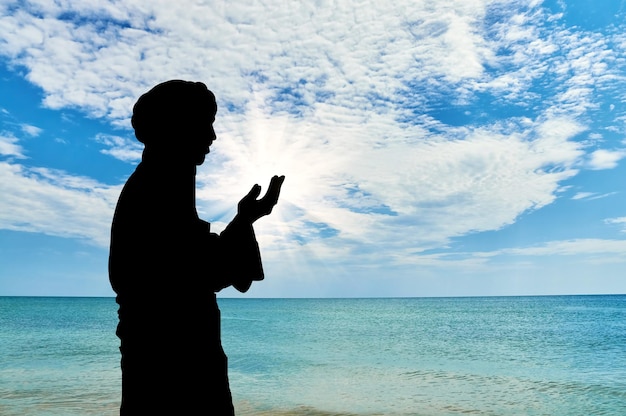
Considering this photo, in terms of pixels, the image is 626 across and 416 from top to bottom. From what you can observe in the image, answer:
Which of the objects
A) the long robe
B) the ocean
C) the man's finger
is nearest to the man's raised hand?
the man's finger

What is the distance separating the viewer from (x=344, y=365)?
83.7 feet

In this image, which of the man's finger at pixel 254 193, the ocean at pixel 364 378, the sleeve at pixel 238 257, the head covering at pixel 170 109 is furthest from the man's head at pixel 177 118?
the ocean at pixel 364 378

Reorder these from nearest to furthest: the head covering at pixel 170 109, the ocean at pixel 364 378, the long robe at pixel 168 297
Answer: the long robe at pixel 168 297
the head covering at pixel 170 109
the ocean at pixel 364 378

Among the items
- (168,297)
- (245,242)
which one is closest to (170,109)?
(245,242)

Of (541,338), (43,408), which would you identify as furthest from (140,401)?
(541,338)

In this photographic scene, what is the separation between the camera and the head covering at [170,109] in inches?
91.6

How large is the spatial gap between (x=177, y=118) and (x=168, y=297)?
796mm

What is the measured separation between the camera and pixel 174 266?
7.00 feet

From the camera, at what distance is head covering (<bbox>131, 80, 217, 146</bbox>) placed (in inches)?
91.6

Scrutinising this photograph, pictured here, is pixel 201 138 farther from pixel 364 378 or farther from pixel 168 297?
pixel 364 378

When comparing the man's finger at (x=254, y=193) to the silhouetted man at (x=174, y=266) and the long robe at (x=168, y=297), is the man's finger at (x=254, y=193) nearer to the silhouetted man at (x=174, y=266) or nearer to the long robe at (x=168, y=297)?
the silhouetted man at (x=174, y=266)

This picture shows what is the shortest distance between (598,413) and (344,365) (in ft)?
40.4

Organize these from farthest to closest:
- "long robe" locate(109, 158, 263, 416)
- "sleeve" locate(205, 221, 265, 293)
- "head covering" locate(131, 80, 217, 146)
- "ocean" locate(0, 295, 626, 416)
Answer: "ocean" locate(0, 295, 626, 416) → "head covering" locate(131, 80, 217, 146) → "sleeve" locate(205, 221, 265, 293) → "long robe" locate(109, 158, 263, 416)

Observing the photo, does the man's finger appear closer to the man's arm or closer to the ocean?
the man's arm
